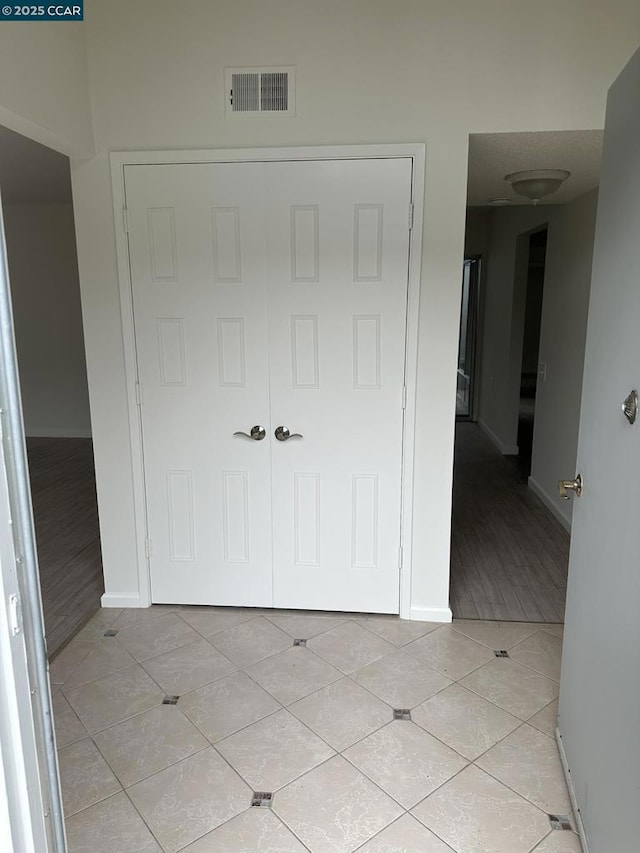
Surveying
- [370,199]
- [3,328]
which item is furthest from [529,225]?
[3,328]

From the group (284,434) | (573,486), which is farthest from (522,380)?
(573,486)

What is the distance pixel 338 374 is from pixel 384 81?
124 centimetres

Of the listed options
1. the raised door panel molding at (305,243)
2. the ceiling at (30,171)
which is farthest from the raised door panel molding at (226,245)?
the ceiling at (30,171)

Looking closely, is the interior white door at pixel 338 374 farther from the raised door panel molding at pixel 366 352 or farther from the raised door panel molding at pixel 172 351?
the raised door panel molding at pixel 172 351

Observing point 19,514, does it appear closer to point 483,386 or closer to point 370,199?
point 370,199

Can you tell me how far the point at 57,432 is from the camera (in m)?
7.09

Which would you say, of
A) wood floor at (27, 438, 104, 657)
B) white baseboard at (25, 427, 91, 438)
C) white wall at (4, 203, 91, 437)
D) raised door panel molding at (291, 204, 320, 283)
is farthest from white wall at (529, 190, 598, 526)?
white baseboard at (25, 427, 91, 438)

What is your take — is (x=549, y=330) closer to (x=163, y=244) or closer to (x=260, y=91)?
(x=260, y=91)

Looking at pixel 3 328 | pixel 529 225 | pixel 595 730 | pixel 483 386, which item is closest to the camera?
pixel 3 328

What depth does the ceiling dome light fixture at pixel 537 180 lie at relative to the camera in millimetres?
3055

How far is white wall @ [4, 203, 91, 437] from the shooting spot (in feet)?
21.5

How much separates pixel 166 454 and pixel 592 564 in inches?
77.8

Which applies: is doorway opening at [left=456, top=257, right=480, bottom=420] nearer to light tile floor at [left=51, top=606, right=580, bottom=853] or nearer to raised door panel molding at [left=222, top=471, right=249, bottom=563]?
raised door panel molding at [left=222, top=471, right=249, bottom=563]

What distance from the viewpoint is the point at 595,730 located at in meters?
1.59
